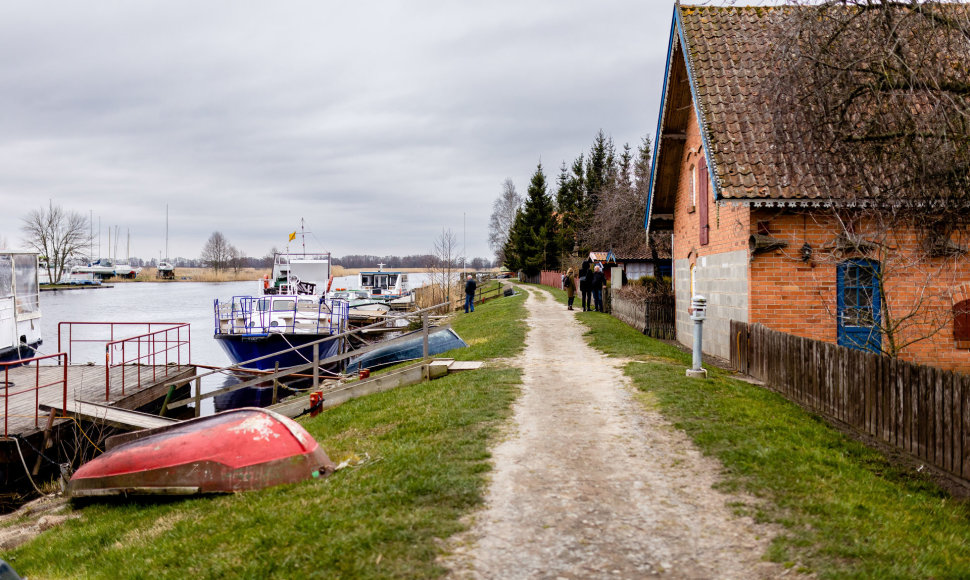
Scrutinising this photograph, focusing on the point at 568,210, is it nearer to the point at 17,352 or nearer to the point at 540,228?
the point at 540,228

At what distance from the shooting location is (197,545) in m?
6.03

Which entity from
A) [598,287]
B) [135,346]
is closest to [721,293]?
[598,287]

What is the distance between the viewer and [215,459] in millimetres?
7598

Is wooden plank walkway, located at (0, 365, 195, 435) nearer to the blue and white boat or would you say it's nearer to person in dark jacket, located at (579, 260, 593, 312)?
the blue and white boat

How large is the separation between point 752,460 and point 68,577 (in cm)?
678

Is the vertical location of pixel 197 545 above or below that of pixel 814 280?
below

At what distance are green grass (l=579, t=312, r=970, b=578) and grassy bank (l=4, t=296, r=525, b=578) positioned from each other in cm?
257

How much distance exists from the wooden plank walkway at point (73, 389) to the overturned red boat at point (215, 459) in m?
5.05

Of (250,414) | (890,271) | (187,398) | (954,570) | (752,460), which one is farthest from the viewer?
(187,398)

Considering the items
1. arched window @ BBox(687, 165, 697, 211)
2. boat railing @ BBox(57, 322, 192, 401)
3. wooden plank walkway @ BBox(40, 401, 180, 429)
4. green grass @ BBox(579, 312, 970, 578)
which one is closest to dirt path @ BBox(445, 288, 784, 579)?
green grass @ BBox(579, 312, 970, 578)

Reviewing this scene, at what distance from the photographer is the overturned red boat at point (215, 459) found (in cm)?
748

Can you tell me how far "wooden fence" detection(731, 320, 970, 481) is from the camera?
7324 millimetres

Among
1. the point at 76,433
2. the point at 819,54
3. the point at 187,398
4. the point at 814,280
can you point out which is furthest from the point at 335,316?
the point at 819,54

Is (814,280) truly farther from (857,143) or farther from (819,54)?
(819,54)
